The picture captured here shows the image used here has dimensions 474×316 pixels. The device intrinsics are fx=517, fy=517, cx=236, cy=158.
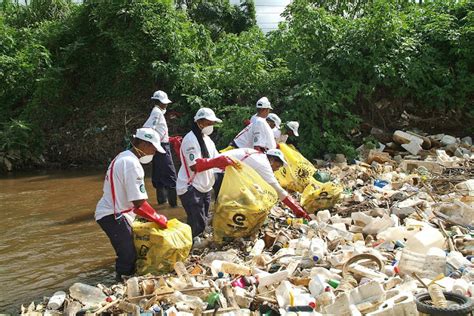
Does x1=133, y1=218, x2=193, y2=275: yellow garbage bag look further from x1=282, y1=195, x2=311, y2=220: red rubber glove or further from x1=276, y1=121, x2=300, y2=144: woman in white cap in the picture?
x1=276, y1=121, x2=300, y2=144: woman in white cap

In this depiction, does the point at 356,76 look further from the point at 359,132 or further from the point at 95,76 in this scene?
the point at 95,76

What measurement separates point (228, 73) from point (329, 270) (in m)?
8.45

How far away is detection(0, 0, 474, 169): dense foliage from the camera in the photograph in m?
10.7

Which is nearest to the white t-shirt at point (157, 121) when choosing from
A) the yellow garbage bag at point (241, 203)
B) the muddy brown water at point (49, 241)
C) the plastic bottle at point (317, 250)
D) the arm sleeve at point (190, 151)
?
the muddy brown water at point (49, 241)

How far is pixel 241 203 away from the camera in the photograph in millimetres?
5285

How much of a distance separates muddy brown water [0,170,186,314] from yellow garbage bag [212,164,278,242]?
1.27 m

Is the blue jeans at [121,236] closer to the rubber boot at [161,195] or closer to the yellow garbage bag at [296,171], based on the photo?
the yellow garbage bag at [296,171]

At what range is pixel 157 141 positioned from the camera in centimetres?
454

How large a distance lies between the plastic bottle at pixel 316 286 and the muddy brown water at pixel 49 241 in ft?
7.33

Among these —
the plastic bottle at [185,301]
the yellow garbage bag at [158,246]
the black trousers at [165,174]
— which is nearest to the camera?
the plastic bottle at [185,301]

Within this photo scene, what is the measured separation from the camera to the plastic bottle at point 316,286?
3.78m

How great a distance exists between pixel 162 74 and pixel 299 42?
12.0ft

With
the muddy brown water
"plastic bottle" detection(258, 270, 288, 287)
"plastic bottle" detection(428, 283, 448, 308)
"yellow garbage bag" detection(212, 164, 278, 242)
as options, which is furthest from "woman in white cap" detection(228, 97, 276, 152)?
"plastic bottle" detection(428, 283, 448, 308)

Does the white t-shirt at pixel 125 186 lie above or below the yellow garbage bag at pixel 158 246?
above
